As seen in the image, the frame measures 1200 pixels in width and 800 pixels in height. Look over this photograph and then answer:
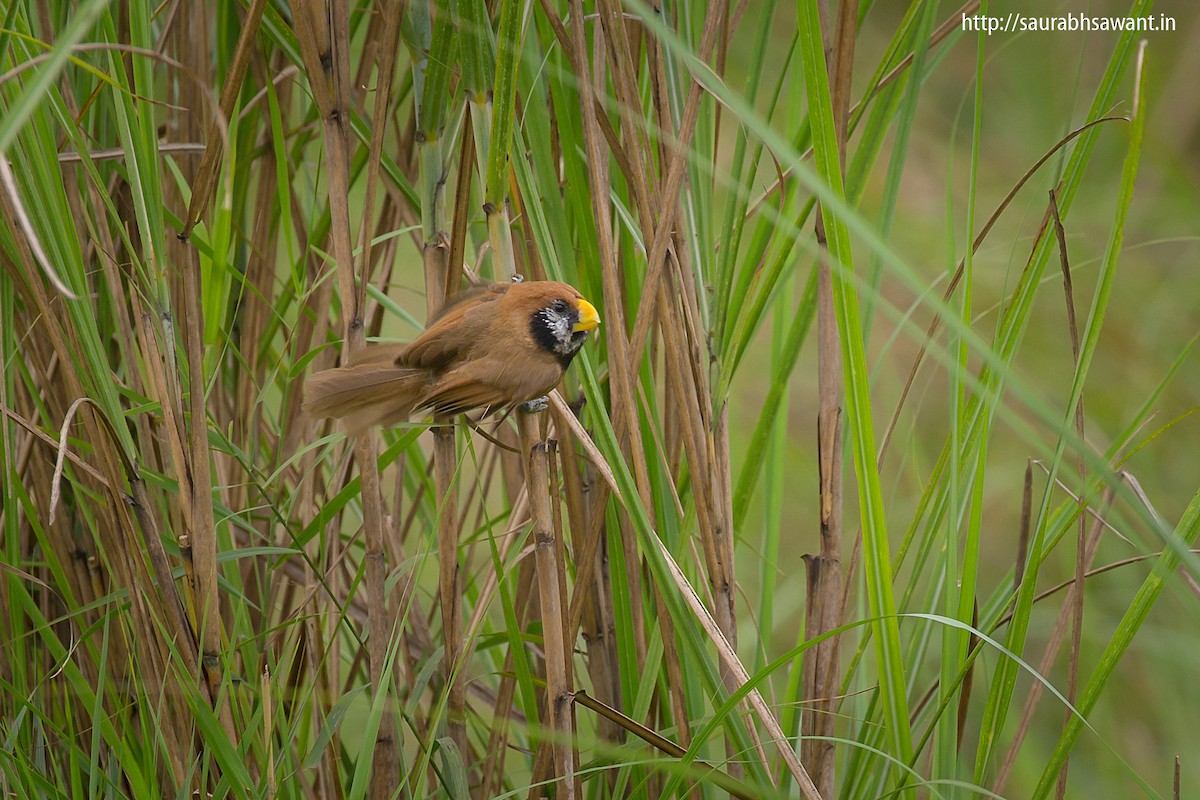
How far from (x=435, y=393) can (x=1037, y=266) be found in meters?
0.52

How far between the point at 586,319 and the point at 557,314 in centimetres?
3

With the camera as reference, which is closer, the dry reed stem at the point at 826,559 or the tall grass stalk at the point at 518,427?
the tall grass stalk at the point at 518,427

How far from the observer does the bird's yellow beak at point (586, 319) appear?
844mm

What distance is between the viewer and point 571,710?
0.87m

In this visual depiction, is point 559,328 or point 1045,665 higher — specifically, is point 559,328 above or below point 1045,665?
above

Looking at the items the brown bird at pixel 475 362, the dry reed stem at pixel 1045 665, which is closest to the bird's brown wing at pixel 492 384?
the brown bird at pixel 475 362

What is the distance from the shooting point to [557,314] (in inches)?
33.5

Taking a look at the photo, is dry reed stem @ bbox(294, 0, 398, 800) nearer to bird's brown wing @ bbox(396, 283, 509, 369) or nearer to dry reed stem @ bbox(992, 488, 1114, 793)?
bird's brown wing @ bbox(396, 283, 509, 369)

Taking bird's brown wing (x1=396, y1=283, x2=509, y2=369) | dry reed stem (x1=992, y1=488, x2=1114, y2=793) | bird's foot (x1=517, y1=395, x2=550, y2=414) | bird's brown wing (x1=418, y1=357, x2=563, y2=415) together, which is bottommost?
dry reed stem (x1=992, y1=488, x2=1114, y2=793)

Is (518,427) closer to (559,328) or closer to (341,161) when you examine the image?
(559,328)

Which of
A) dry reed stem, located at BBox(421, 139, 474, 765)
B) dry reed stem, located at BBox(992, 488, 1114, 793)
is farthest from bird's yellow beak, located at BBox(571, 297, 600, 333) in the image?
dry reed stem, located at BBox(992, 488, 1114, 793)

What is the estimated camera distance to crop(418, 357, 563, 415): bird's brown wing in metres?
0.83

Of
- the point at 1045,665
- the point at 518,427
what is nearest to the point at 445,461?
the point at 518,427

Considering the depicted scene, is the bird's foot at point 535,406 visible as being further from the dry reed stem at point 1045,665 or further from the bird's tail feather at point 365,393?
the dry reed stem at point 1045,665
